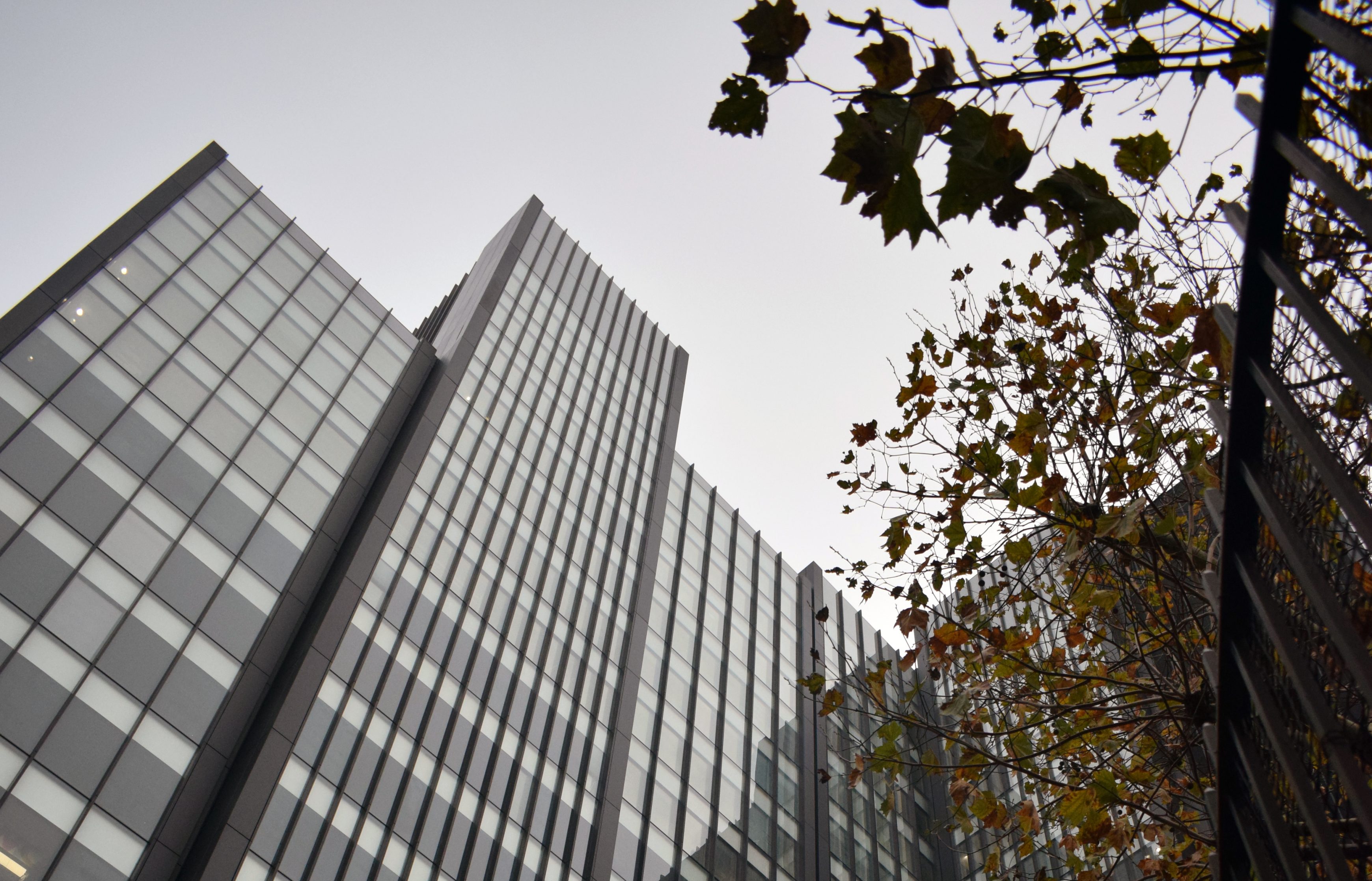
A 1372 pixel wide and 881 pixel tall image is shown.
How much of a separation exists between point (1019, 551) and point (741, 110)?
577cm

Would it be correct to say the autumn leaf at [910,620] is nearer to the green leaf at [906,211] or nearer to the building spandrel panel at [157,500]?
the green leaf at [906,211]

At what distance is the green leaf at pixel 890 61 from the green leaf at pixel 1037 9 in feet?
2.95

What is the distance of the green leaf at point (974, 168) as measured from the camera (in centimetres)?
349

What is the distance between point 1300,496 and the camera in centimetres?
334

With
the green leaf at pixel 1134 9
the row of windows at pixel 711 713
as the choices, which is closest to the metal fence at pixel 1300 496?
the green leaf at pixel 1134 9

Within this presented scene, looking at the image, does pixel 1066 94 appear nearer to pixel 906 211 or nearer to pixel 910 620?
pixel 906 211

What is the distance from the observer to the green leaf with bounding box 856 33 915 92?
3.72m

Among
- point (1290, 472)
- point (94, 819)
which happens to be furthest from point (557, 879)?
point (1290, 472)

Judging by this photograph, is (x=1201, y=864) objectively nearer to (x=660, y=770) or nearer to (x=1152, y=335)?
(x=1152, y=335)

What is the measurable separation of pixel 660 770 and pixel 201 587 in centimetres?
1789

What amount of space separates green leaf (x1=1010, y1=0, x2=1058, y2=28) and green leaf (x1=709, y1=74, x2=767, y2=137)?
1.40 metres

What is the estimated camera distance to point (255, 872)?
856 inches

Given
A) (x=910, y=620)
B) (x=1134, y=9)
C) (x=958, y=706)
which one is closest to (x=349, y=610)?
(x=910, y=620)

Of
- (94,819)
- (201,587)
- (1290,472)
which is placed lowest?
(1290,472)
